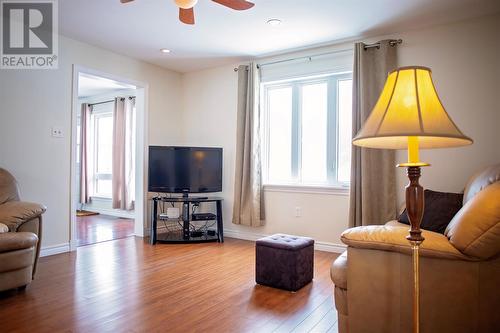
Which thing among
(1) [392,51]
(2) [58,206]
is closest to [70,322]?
(2) [58,206]

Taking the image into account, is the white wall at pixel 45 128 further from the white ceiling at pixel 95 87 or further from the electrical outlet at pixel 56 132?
the white ceiling at pixel 95 87

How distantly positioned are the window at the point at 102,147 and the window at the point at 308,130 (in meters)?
4.02

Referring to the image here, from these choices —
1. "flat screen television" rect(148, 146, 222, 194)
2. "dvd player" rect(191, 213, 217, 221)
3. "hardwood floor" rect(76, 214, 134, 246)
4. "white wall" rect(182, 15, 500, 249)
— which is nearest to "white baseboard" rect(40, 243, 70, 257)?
"hardwood floor" rect(76, 214, 134, 246)

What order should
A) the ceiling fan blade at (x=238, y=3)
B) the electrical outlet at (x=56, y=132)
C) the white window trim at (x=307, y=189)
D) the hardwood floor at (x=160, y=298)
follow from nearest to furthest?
1. the hardwood floor at (x=160, y=298)
2. the ceiling fan blade at (x=238, y=3)
3. the electrical outlet at (x=56, y=132)
4. the white window trim at (x=307, y=189)

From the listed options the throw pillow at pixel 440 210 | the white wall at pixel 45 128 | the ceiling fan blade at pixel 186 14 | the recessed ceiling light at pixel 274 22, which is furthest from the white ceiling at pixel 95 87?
the throw pillow at pixel 440 210

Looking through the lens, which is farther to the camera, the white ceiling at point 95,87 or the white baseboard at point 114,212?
the white baseboard at point 114,212

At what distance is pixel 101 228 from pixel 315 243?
3545 mm

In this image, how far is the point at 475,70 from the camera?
337cm

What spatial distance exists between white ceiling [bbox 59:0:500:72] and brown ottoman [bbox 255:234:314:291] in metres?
2.19

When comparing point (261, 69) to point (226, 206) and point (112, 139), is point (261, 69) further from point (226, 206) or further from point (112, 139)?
point (112, 139)

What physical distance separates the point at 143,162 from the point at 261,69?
7.22 feet

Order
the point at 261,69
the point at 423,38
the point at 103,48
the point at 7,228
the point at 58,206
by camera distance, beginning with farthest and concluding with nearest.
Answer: the point at 261,69, the point at 103,48, the point at 58,206, the point at 423,38, the point at 7,228

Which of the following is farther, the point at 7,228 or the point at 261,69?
the point at 261,69

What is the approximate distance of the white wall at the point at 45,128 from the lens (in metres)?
3.55
